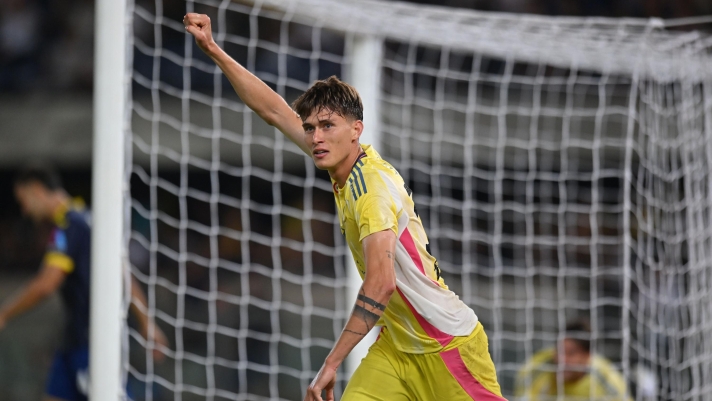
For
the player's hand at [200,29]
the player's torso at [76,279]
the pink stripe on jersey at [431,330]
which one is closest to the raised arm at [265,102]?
the player's hand at [200,29]

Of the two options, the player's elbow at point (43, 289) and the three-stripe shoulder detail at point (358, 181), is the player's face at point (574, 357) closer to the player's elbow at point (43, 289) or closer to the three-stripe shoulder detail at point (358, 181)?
the player's elbow at point (43, 289)

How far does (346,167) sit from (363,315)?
58 centimetres

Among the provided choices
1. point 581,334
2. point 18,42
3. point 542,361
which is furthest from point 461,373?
point 18,42

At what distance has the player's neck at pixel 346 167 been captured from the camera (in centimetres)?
330

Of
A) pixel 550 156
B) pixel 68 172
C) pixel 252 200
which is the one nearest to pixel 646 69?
pixel 550 156

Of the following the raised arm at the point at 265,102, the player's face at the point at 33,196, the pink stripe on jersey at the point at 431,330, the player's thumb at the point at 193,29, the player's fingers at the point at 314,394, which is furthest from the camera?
the player's face at the point at 33,196

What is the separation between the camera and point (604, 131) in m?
11.4

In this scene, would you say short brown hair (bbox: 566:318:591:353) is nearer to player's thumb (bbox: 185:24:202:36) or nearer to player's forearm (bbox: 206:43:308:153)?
player's forearm (bbox: 206:43:308:153)

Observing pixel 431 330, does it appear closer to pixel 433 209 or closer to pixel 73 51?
pixel 433 209

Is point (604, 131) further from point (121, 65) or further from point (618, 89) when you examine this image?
point (121, 65)

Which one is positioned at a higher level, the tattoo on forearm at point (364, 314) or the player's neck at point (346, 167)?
the player's neck at point (346, 167)

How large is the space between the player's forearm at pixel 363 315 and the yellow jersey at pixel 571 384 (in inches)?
156

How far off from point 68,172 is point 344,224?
1112 centimetres

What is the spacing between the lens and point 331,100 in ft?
10.6
